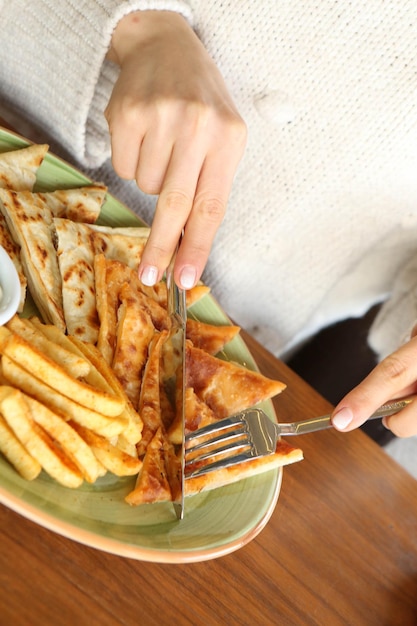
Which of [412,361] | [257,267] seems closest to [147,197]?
[257,267]

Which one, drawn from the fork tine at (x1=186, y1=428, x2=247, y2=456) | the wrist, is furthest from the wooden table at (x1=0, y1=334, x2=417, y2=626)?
the wrist

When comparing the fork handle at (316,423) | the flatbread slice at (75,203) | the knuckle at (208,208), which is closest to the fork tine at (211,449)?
the fork handle at (316,423)

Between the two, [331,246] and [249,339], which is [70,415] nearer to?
[249,339]

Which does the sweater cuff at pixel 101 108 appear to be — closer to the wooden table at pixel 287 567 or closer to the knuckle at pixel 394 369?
the wooden table at pixel 287 567

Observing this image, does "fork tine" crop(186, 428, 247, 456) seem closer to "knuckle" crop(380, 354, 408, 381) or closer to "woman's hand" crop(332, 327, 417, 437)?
"woman's hand" crop(332, 327, 417, 437)

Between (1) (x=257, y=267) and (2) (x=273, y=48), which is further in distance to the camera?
(1) (x=257, y=267)
